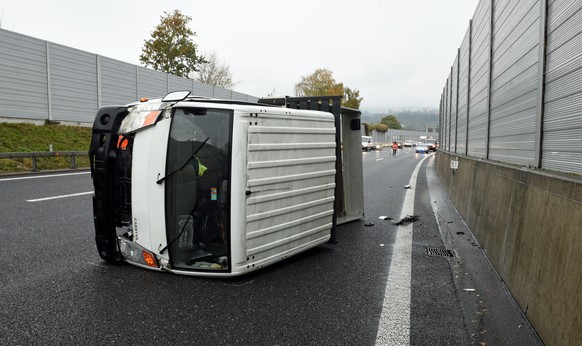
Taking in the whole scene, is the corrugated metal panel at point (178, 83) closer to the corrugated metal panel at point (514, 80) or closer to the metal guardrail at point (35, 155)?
the metal guardrail at point (35, 155)

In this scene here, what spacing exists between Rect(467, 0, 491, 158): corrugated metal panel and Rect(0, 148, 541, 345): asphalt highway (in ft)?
8.28

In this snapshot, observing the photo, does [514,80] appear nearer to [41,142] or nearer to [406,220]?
[406,220]

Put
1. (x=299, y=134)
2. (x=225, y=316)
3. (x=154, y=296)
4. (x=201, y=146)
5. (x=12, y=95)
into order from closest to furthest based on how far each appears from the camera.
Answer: (x=225, y=316) < (x=154, y=296) < (x=201, y=146) < (x=299, y=134) < (x=12, y=95)

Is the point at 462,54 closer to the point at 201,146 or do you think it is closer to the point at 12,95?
the point at 201,146

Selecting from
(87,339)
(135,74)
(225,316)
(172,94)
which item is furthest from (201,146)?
(135,74)

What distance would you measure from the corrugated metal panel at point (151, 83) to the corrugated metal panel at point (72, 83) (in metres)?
3.72

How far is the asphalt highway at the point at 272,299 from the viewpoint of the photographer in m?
2.99

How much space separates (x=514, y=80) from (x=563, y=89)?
1.78 meters

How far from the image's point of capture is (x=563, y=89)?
132 inches

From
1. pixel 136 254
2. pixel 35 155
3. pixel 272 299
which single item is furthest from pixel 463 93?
pixel 35 155

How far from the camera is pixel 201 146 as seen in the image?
4008 millimetres

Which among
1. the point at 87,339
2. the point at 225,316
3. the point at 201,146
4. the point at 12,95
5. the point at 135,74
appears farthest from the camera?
the point at 135,74

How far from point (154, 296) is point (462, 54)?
10504mm

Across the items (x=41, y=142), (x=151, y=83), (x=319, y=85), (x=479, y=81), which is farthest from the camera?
(x=319, y=85)
